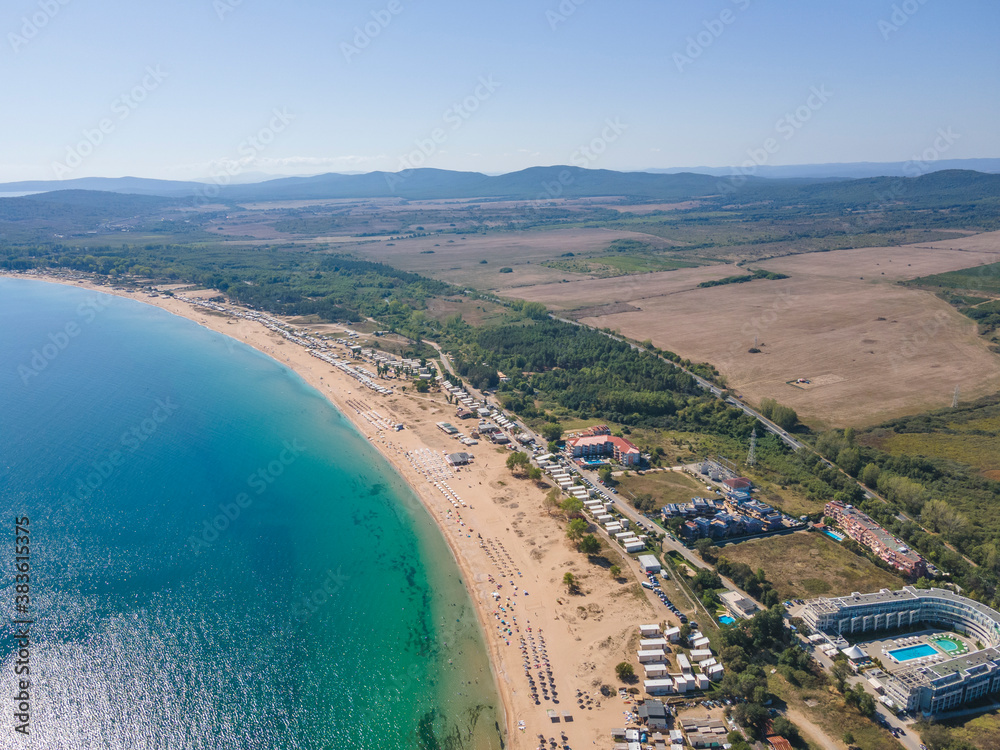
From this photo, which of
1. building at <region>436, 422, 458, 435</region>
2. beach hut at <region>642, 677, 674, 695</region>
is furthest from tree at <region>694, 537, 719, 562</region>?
building at <region>436, 422, 458, 435</region>

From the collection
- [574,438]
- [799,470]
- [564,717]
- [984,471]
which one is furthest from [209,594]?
[984,471]

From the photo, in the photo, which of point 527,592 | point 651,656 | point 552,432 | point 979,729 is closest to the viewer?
point 979,729

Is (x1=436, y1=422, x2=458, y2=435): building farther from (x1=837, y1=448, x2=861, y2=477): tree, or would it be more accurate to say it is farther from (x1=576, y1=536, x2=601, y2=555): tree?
(x1=837, y1=448, x2=861, y2=477): tree

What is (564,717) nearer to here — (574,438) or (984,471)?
(574,438)

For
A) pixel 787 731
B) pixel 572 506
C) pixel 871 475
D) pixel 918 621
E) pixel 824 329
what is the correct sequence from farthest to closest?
pixel 824 329 < pixel 871 475 < pixel 572 506 < pixel 918 621 < pixel 787 731

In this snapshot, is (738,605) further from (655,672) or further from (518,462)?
(518,462)

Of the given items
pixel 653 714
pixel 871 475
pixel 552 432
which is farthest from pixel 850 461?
pixel 653 714
